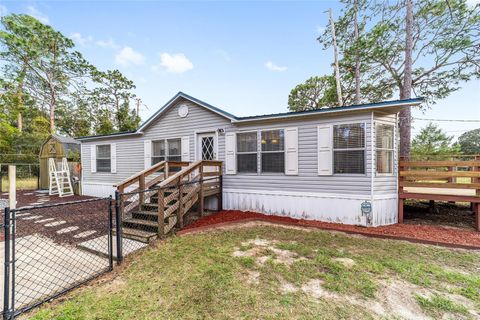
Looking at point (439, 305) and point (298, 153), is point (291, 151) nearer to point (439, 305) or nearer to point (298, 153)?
point (298, 153)

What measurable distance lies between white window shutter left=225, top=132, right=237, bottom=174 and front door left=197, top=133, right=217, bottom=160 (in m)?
0.58

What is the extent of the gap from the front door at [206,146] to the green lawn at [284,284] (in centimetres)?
379

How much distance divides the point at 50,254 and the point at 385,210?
713 cm

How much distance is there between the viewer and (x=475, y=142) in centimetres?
3762

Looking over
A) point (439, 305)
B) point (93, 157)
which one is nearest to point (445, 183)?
point (439, 305)

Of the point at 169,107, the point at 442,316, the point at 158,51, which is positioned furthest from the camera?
the point at 158,51

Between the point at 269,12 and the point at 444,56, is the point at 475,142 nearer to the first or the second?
the point at 444,56

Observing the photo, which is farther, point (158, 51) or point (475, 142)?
point (475, 142)

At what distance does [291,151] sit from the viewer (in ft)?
20.2

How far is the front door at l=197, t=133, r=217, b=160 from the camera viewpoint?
749 cm

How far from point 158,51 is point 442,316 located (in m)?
16.2

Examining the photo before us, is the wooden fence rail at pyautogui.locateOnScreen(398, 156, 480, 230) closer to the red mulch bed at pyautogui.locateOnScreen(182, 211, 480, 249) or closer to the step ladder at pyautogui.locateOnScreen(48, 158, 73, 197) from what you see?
the red mulch bed at pyautogui.locateOnScreen(182, 211, 480, 249)

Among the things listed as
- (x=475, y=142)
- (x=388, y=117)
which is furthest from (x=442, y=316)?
(x=475, y=142)

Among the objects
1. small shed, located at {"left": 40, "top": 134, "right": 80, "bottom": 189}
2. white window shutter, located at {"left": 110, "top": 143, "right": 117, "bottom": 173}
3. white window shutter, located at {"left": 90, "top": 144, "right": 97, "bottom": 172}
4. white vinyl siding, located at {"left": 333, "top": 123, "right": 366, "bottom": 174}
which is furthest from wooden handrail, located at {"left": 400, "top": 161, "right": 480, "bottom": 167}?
small shed, located at {"left": 40, "top": 134, "right": 80, "bottom": 189}
